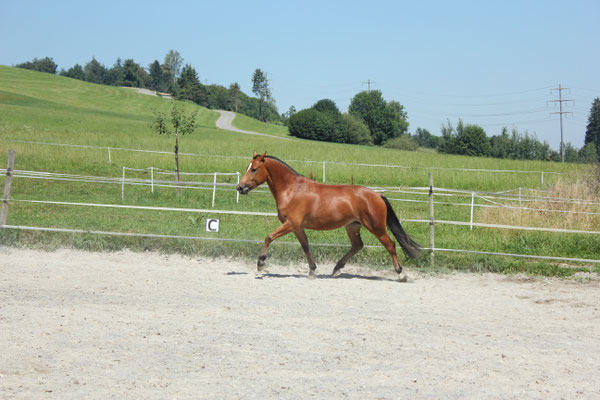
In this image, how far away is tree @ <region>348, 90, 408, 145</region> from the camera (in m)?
102

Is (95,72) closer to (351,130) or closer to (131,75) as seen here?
(131,75)

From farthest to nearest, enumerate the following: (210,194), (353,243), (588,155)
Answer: (588,155) < (210,194) < (353,243)

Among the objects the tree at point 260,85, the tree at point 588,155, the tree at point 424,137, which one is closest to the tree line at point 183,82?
the tree at point 260,85

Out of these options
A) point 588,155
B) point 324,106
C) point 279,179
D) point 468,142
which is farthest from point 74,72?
point 279,179

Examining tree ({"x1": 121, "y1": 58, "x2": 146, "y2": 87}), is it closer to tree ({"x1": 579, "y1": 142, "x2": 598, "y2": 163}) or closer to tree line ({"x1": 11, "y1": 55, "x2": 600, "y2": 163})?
tree line ({"x1": 11, "y1": 55, "x2": 600, "y2": 163})

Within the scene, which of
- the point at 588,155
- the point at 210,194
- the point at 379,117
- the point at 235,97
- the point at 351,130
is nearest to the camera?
the point at 210,194

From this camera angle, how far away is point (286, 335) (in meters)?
5.67

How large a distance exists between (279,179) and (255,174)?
0.39m

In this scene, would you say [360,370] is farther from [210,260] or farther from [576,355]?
[210,260]

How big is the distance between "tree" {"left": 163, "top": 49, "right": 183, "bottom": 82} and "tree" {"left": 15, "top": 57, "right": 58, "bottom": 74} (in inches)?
1479

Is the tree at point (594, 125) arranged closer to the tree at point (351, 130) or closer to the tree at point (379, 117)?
the tree at point (379, 117)

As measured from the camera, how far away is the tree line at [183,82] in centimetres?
11638

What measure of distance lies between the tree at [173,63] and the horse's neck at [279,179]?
13453 cm

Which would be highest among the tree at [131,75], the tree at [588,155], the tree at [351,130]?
the tree at [131,75]
